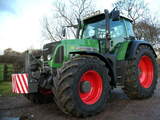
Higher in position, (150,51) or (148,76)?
(150,51)

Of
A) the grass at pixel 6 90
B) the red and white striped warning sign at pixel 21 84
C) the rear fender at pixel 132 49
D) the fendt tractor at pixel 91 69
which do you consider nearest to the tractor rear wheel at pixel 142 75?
the fendt tractor at pixel 91 69

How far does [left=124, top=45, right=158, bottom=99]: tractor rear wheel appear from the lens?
443 cm

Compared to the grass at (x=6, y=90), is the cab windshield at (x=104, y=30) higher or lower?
higher

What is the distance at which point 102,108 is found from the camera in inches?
137

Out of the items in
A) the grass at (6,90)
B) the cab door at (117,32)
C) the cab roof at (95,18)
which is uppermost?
the cab roof at (95,18)

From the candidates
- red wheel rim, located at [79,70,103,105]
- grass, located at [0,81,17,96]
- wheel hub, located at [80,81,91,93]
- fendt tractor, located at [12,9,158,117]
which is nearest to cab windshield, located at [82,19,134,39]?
fendt tractor, located at [12,9,158,117]

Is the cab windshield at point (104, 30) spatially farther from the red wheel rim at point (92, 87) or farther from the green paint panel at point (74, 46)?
the red wheel rim at point (92, 87)

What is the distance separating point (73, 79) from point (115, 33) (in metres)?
2.56

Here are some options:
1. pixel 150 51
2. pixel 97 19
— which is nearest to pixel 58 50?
pixel 97 19

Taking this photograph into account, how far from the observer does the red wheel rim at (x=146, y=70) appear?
5.17 m

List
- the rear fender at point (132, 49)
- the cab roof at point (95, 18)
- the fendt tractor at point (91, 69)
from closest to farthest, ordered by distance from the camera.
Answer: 1. the fendt tractor at point (91, 69)
2. the rear fender at point (132, 49)
3. the cab roof at point (95, 18)

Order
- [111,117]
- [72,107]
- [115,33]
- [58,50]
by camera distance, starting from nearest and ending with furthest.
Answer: [72,107], [111,117], [58,50], [115,33]

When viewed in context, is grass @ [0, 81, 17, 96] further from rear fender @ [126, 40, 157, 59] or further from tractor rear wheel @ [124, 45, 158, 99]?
rear fender @ [126, 40, 157, 59]

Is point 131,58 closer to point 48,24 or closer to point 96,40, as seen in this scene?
point 96,40
